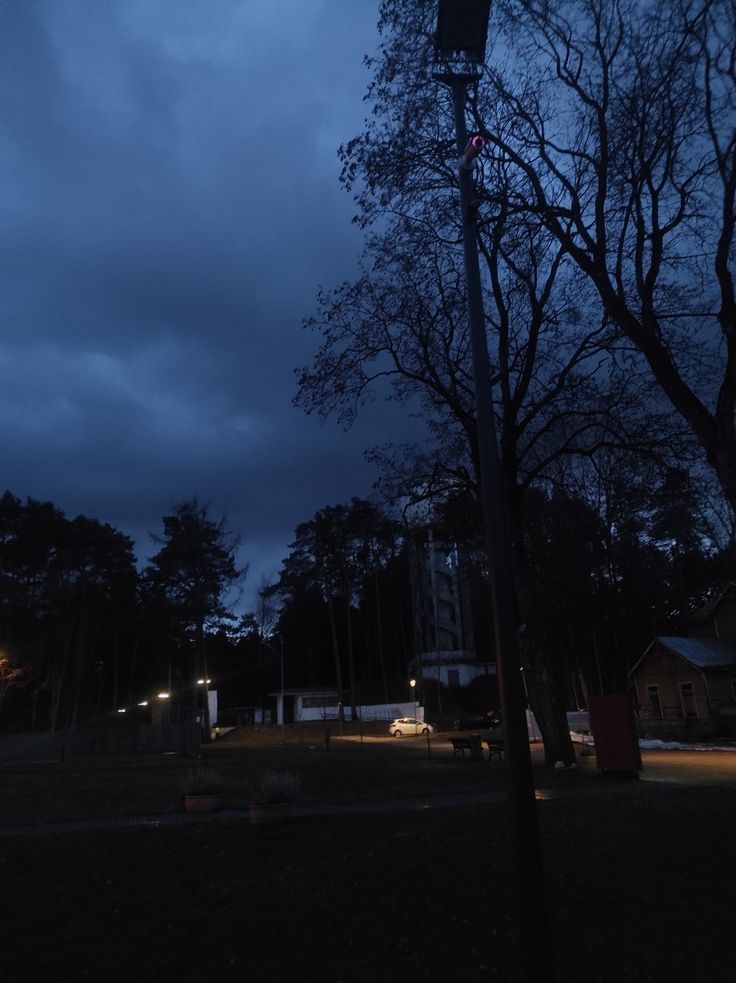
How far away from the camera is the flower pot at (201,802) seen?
40.1 ft

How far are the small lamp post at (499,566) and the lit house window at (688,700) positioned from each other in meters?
34.9

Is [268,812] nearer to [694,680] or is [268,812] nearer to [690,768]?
[690,768]

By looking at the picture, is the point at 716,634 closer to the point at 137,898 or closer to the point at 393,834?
the point at 393,834

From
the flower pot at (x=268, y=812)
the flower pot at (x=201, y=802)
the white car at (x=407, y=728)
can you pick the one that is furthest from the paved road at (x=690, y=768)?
the white car at (x=407, y=728)

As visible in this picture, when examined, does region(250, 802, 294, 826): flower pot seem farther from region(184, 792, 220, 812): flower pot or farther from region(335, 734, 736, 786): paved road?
region(335, 734, 736, 786): paved road

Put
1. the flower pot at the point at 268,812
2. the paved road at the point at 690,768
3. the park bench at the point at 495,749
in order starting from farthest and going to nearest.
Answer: the park bench at the point at 495,749 → the paved road at the point at 690,768 → the flower pot at the point at 268,812

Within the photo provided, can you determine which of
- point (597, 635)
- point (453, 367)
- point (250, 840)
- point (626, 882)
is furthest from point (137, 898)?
point (597, 635)

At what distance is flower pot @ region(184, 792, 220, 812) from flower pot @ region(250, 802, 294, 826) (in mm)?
1850

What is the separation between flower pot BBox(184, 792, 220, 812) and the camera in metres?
12.2

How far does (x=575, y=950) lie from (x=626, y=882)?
186cm

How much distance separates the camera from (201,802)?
483 inches

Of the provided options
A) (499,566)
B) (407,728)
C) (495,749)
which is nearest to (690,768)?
(495,749)

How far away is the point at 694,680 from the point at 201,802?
29.6m

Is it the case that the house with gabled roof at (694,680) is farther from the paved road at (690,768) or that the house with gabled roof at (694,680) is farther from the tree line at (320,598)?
the paved road at (690,768)
